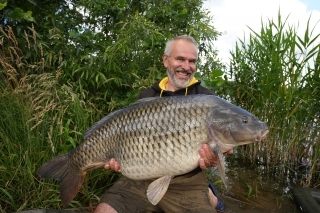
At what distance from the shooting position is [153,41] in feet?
11.3

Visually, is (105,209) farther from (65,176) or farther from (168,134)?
(168,134)

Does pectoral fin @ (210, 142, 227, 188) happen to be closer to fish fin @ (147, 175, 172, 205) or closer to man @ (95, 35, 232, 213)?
fish fin @ (147, 175, 172, 205)

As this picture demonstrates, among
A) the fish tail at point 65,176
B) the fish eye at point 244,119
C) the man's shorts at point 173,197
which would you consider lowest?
the man's shorts at point 173,197

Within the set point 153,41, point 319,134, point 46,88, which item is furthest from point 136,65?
point 319,134

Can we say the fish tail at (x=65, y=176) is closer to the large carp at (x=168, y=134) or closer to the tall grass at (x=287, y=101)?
the large carp at (x=168, y=134)

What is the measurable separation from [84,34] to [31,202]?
172 cm

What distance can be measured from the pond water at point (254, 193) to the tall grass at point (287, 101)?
0.22m

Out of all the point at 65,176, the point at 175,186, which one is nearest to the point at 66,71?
the point at 65,176

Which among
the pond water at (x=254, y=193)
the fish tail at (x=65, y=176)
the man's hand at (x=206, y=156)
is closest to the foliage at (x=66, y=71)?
the fish tail at (x=65, y=176)

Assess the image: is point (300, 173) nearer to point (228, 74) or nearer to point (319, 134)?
point (319, 134)

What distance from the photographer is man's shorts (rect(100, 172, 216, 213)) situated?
219cm

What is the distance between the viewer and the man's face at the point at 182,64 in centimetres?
238

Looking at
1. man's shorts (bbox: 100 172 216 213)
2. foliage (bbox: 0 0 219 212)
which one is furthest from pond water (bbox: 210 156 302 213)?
foliage (bbox: 0 0 219 212)

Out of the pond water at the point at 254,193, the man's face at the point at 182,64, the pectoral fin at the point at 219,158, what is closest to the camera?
the pectoral fin at the point at 219,158
